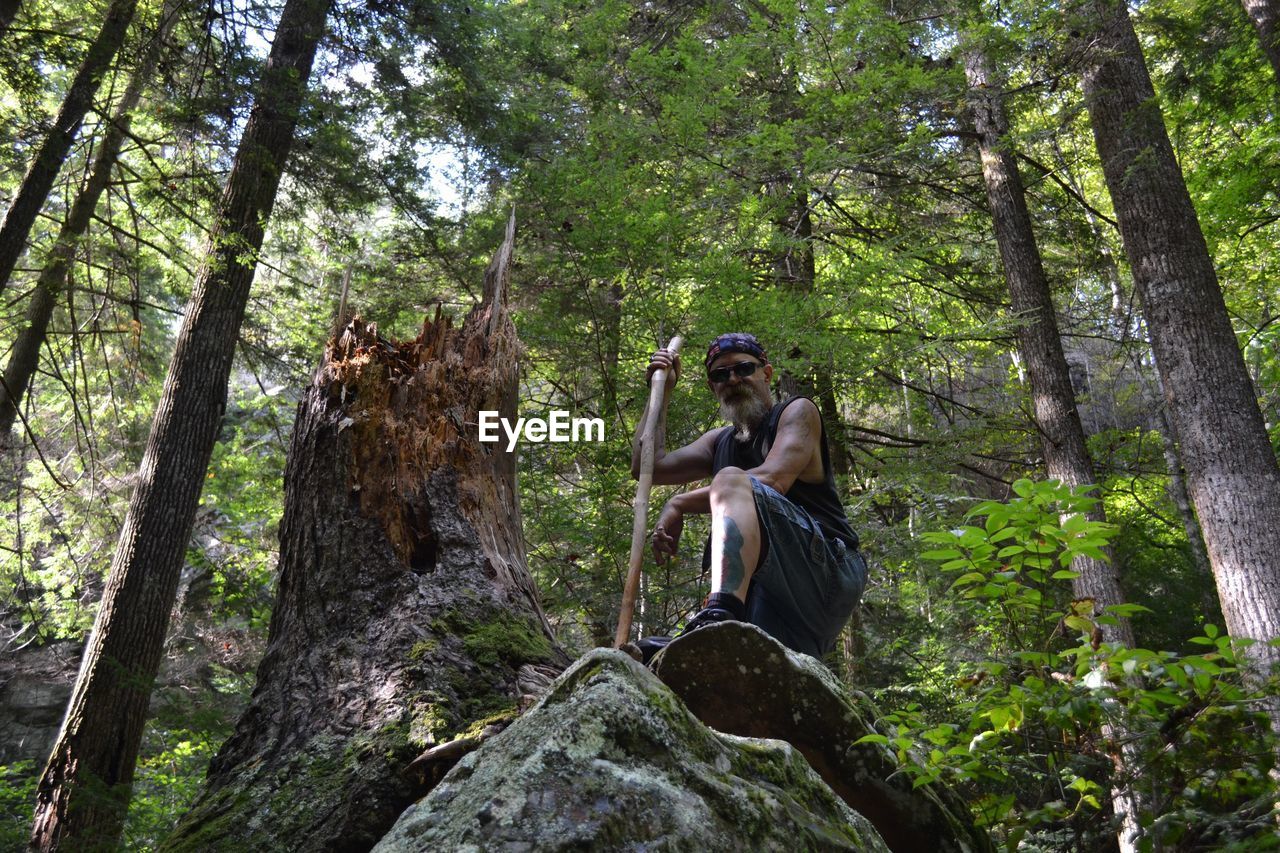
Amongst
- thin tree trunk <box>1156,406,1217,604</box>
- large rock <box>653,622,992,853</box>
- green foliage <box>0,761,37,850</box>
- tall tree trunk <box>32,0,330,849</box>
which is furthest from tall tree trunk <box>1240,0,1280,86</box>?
green foliage <box>0,761,37,850</box>

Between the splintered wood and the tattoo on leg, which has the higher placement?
the splintered wood

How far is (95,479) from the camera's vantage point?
8.30 meters

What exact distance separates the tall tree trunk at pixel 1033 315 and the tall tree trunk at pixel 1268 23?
1.99 metres

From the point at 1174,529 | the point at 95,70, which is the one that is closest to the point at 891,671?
the point at 1174,529

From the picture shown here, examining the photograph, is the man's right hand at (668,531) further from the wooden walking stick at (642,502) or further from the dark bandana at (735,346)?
the dark bandana at (735,346)

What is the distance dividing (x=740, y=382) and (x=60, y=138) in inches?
178

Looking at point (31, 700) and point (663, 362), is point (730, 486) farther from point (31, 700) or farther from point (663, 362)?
point (31, 700)

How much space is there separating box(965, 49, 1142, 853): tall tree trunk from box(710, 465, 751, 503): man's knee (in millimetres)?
5465

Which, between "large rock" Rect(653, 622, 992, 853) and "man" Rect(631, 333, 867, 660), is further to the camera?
"man" Rect(631, 333, 867, 660)

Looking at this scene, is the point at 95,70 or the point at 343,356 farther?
the point at 95,70

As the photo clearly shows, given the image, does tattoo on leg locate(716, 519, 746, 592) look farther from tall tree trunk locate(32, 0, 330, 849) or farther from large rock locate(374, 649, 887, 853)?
tall tree trunk locate(32, 0, 330, 849)

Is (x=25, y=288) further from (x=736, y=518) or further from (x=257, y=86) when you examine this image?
(x=736, y=518)

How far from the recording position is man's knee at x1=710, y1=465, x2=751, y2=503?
11.1 ft

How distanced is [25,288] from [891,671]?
10951 mm
